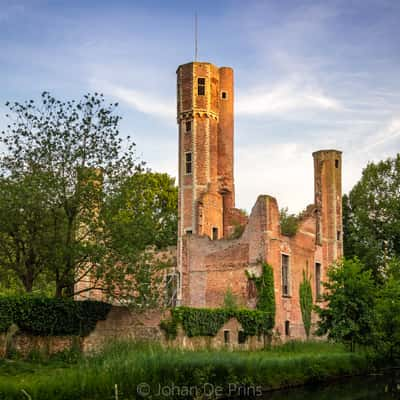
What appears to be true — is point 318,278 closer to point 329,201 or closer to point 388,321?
point 329,201

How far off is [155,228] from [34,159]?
4860 mm

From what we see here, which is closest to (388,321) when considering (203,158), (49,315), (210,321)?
(210,321)

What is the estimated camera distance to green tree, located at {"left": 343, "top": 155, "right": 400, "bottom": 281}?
42719 millimetres

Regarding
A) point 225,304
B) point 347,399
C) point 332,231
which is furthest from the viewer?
point 332,231

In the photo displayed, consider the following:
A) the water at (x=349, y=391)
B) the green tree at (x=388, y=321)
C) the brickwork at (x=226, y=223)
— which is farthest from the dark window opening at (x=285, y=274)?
the water at (x=349, y=391)

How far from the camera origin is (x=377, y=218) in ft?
144

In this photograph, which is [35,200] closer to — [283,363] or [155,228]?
[155,228]

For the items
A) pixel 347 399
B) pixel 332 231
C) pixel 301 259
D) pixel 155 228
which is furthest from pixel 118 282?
pixel 332 231

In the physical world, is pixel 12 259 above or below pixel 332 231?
below

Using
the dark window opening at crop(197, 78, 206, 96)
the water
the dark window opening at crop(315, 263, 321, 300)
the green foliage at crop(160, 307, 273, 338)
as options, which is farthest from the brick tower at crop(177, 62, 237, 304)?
the water

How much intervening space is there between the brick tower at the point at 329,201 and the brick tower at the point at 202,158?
5189 millimetres

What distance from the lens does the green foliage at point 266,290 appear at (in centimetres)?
2962

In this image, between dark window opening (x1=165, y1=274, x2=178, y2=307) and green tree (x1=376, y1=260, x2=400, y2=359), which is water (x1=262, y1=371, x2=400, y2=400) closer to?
green tree (x1=376, y1=260, x2=400, y2=359)

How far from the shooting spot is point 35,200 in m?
20.6
